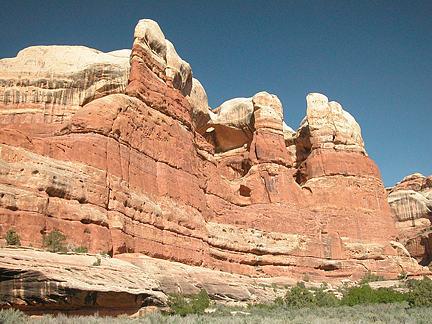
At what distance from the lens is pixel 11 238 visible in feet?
56.7

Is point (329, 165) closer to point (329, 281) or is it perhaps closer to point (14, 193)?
point (329, 281)

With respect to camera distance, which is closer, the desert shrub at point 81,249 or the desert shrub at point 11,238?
the desert shrub at point 11,238

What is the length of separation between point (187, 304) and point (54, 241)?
645 centimetres

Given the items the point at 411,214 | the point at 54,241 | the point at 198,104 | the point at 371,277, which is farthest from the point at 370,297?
the point at 411,214

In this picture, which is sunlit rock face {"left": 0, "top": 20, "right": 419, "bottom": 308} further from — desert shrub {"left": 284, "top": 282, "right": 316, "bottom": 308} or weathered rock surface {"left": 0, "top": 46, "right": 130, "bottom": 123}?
desert shrub {"left": 284, "top": 282, "right": 316, "bottom": 308}

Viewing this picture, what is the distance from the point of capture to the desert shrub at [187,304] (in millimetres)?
19883

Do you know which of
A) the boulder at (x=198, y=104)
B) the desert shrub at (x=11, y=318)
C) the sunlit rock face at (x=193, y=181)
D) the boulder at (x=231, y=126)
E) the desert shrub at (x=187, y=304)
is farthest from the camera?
the boulder at (x=231, y=126)

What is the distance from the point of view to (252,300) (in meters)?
27.1

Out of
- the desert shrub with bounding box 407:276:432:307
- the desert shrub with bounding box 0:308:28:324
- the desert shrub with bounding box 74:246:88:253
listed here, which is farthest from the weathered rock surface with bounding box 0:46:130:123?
the desert shrub with bounding box 407:276:432:307

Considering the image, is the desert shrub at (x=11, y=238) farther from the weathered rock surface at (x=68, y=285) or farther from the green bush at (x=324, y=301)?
the green bush at (x=324, y=301)

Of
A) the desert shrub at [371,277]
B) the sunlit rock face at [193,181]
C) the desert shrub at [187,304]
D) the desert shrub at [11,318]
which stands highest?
the sunlit rock face at [193,181]

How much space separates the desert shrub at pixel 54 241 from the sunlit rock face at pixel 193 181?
388 millimetres

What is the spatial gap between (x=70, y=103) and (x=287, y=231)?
20.9 metres

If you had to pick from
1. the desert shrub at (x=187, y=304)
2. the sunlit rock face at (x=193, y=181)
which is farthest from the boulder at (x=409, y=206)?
the desert shrub at (x=187, y=304)
